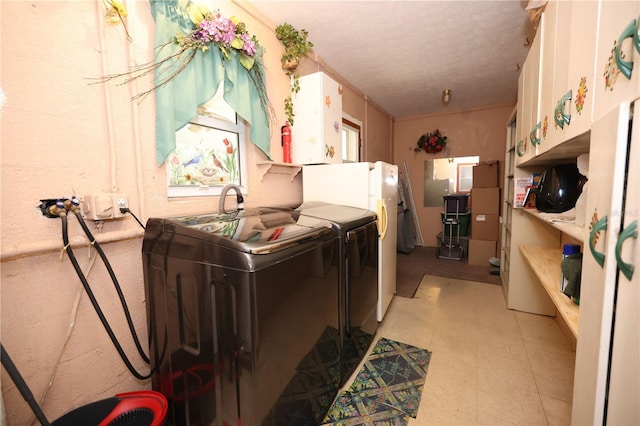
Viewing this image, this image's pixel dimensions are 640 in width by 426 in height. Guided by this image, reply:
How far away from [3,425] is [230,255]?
3.19 ft

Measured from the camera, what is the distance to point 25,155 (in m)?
1.02

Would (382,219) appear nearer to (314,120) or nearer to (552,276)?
(314,120)

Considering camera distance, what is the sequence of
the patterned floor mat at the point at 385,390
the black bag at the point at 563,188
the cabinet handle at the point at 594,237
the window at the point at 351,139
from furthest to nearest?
the window at the point at 351,139 < the black bag at the point at 563,188 < the patterned floor mat at the point at 385,390 < the cabinet handle at the point at 594,237

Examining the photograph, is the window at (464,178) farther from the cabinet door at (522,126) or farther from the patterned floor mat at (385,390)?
the patterned floor mat at (385,390)

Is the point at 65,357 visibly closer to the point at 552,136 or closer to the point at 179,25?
the point at 179,25

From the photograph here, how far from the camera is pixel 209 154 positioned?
176 centimetres

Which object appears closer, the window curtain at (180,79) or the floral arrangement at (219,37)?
the window curtain at (180,79)

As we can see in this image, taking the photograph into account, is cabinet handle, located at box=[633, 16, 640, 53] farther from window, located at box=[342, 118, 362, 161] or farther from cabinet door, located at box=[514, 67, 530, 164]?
window, located at box=[342, 118, 362, 161]

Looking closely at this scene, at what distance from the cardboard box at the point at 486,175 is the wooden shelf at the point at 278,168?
11.3ft

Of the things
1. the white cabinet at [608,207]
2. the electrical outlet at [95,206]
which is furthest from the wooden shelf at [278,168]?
the white cabinet at [608,207]

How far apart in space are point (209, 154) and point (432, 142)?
4.58m

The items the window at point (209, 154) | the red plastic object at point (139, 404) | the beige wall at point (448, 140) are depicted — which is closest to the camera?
the red plastic object at point (139, 404)

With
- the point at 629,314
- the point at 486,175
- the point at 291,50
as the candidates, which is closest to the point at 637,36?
the point at 629,314

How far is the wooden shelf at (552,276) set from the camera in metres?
1.24
